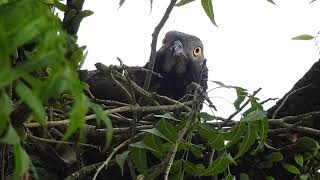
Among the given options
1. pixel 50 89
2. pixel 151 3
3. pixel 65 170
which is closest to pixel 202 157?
pixel 65 170

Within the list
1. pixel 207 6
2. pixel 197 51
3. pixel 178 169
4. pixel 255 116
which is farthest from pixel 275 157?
pixel 197 51

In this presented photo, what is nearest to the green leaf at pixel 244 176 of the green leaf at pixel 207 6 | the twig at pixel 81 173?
the twig at pixel 81 173

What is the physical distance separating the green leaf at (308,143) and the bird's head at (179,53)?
1.65m

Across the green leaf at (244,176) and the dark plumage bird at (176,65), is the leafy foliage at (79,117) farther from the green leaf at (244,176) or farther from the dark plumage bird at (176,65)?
the dark plumage bird at (176,65)

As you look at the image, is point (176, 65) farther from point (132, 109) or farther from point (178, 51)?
point (132, 109)

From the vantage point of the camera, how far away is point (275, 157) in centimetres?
197

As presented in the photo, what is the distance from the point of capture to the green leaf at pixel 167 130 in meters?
1.51

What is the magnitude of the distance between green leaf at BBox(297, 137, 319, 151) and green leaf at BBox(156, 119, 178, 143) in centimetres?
66

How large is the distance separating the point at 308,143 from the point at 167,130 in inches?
27.6

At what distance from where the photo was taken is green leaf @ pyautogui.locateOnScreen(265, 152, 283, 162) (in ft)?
6.43

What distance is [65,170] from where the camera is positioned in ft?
6.59

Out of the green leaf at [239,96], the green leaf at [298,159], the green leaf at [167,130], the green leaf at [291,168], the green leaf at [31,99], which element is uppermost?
the green leaf at [31,99]

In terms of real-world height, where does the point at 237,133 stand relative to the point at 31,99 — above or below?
Result: below

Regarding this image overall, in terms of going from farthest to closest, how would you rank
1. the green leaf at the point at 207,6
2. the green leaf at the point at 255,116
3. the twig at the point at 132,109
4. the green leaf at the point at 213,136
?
the twig at the point at 132,109, the green leaf at the point at 213,136, the green leaf at the point at 255,116, the green leaf at the point at 207,6
